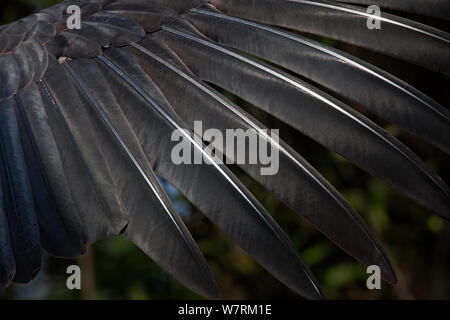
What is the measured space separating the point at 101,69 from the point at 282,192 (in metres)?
0.67

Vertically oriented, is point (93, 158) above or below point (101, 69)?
below

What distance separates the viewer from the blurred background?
14.7 ft

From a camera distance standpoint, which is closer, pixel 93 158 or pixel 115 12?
pixel 93 158

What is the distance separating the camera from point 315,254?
4543mm

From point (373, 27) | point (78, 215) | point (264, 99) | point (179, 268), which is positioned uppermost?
point (373, 27)

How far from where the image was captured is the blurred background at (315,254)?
176 inches

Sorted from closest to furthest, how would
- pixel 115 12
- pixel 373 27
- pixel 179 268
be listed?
pixel 179 268, pixel 373 27, pixel 115 12

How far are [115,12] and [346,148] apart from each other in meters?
0.85

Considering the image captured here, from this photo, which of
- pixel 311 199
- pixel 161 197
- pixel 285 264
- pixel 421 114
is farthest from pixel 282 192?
pixel 421 114

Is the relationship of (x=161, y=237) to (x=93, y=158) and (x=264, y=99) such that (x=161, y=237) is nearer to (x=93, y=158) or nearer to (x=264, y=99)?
(x=93, y=158)

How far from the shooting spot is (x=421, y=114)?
1.91m

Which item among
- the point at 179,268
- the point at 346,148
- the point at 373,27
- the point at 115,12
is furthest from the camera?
the point at 115,12

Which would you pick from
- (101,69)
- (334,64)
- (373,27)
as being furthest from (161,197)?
(373,27)

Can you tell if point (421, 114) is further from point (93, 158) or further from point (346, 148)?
point (93, 158)
